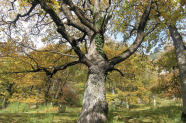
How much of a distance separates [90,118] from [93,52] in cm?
231

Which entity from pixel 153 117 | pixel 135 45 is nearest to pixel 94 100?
pixel 135 45

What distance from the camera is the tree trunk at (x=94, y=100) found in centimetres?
301

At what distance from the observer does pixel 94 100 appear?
3.25m

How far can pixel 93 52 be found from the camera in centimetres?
414

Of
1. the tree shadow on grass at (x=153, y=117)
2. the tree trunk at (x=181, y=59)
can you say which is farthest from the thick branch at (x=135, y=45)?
the tree trunk at (x=181, y=59)

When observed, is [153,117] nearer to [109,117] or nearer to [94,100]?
[109,117]

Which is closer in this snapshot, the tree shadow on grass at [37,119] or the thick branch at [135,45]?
the thick branch at [135,45]

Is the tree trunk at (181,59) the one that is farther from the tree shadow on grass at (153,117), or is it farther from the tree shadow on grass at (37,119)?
the tree shadow on grass at (37,119)

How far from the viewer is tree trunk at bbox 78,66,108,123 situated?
3.01m

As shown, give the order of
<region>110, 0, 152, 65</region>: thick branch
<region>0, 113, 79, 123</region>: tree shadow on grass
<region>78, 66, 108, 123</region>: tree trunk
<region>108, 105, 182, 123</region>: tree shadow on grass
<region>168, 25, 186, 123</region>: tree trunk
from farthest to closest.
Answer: <region>168, 25, 186, 123</region>: tree trunk
<region>0, 113, 79, 123</region>: tree shadow on grass
<region>110, 0, 152, 65</region>: thick branch
<region>108, 105, 182, 123</region>: tree shadow on grass
<region>78, 66, 108, 123</region>: tree trunk

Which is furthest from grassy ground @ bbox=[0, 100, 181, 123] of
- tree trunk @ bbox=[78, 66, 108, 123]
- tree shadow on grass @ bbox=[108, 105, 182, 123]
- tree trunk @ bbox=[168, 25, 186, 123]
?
tree trunk @ bbox=[168, 25, 186, 123]

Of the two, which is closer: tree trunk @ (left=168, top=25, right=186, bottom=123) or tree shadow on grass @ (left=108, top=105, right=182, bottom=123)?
tree shadow on grass @ (left=108, top=105, right=182, bottom=123)

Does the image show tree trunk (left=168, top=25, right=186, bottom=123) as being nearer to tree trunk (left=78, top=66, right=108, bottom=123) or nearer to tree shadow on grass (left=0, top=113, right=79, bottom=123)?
tree trunk (left=78, top=66, right=108, bottom=123)

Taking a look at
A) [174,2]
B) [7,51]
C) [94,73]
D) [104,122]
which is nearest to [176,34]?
[174,2]
